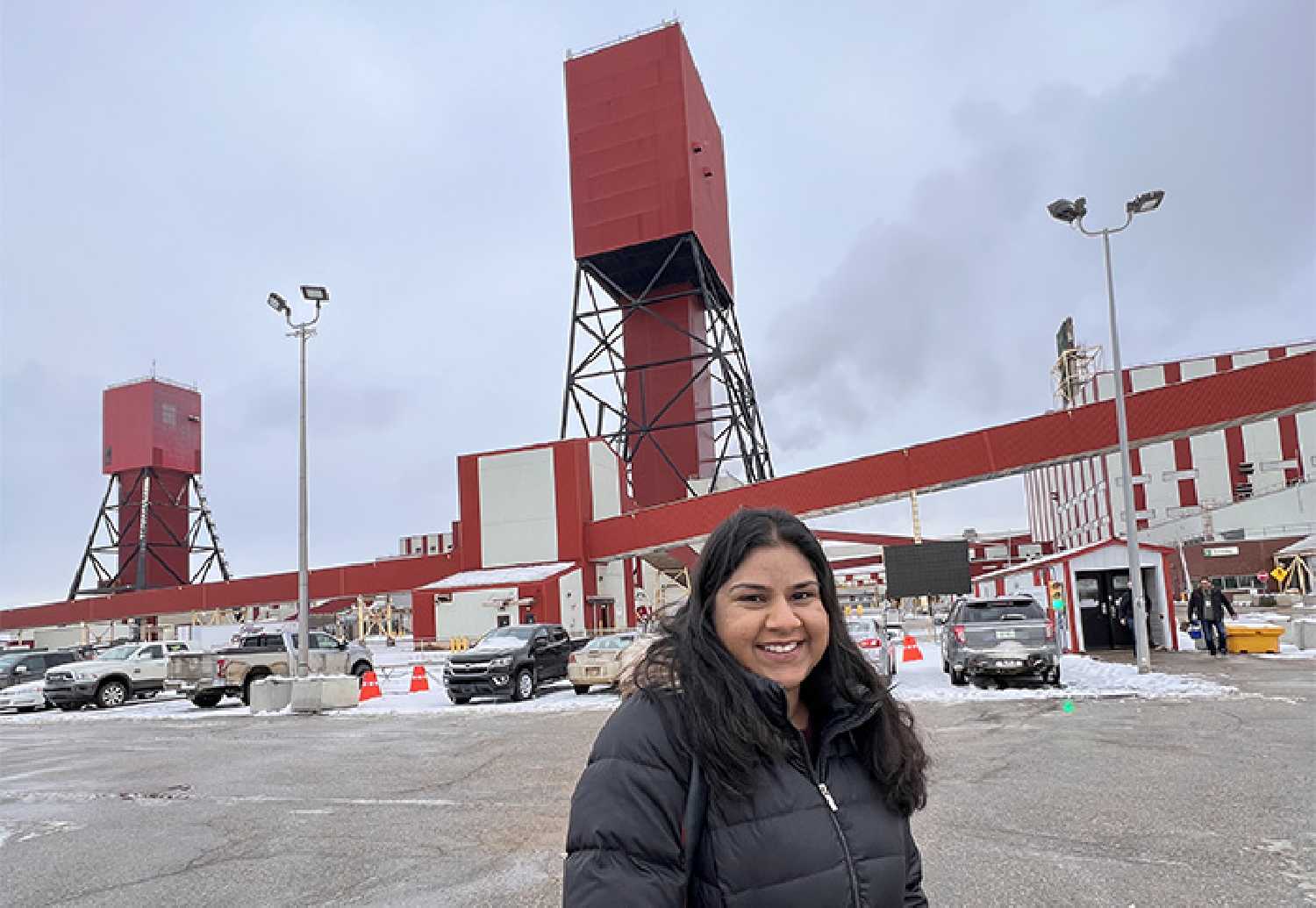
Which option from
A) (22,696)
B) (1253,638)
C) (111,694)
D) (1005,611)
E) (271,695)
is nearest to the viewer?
(1005,611)

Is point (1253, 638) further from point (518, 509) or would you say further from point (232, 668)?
point (518, 509)

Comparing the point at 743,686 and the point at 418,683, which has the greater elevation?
the point at 743,686

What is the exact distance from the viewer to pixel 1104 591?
26.1 meters

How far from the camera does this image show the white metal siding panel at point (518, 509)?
4169 cm

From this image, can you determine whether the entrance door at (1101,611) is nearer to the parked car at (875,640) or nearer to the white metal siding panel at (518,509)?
the parked car at (875,640)

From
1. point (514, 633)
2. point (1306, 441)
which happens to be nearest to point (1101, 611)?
point (514, 633)

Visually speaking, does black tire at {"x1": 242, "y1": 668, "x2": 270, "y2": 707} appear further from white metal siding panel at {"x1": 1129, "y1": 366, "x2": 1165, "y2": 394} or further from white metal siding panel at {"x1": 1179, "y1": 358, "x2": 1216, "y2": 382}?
white metal siding panel at {"x1": 1179, "y1": 358, "x2": 1216, "y2": 382}

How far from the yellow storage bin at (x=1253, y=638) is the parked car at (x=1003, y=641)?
8.62m

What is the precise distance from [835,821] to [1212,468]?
69.1 metres

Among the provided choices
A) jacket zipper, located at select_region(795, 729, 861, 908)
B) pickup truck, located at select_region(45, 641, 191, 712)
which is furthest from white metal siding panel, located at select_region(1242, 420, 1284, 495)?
jacket zipper, located at select_region(795, 729, 861, 908)

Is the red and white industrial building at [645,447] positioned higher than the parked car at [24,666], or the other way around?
the red and white industrial building at [645,447]

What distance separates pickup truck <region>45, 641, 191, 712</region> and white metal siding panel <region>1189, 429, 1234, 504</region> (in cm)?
5915

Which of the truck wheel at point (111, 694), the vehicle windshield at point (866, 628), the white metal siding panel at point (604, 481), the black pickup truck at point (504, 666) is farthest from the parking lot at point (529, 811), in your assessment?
the white metal siding panel at point (604, 481)

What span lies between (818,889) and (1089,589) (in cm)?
2706
